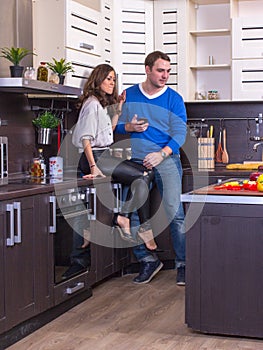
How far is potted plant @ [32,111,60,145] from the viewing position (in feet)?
16.4

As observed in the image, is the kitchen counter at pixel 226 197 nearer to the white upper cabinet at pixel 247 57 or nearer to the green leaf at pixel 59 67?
the green leaf at pixel 59 67

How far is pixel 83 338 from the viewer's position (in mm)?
3828

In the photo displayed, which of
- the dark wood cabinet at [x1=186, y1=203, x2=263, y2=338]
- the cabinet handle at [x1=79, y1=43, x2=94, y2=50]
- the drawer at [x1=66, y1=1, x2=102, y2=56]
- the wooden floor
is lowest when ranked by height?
the wooden floor

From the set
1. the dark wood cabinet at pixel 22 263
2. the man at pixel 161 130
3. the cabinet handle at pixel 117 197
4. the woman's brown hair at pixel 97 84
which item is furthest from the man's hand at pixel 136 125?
the dark wood cabinet at pixel 22 263

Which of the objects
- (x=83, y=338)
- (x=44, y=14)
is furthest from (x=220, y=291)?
(x=44, y=14)

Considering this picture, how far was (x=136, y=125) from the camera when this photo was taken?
16.7ft

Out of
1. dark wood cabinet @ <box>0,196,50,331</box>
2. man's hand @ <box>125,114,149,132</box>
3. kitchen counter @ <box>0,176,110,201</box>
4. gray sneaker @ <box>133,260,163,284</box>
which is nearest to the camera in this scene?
dark wood cabinet @ <box>0,196,50,331</box>

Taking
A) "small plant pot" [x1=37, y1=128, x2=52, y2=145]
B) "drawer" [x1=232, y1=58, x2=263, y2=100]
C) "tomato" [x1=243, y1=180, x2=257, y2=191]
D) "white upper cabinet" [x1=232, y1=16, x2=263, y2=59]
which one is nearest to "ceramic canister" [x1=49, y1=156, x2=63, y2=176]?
"small plant pot" [x1=37, y1=128, x2=52, y2=145]

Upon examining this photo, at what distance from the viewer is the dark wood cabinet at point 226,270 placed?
363 cm

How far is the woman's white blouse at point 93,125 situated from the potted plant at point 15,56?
61 centimetres

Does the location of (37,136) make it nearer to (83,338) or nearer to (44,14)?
(44,14)

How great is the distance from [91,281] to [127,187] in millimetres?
813

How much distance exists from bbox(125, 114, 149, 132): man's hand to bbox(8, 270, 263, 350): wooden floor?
117 centimetres

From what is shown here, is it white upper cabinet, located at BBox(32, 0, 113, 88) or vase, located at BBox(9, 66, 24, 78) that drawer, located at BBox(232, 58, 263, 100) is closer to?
white upper cabinet, located at BBox(32, 0, 113, 88)
